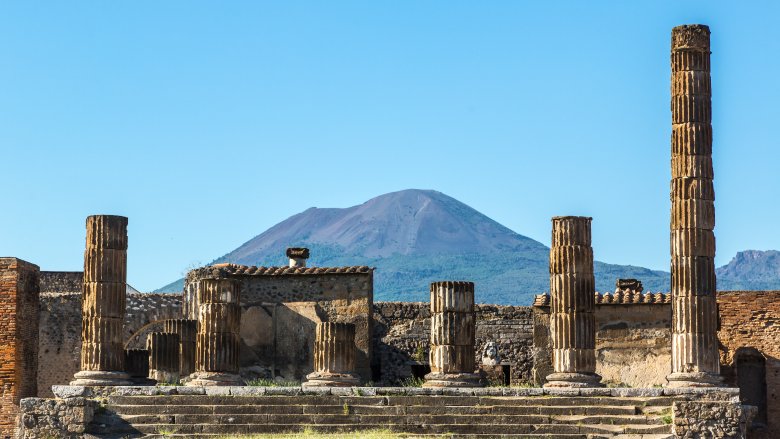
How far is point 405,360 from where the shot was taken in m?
37.9

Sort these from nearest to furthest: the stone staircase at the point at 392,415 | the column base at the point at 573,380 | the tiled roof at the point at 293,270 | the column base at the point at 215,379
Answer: the stone staircase at the point at 392,415 → the column base at the point at 573,380 → the column base at the point at 215,379 → the tiled roof at the point at 293,270

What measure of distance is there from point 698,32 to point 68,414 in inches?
509

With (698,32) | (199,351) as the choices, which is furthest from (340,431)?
(698,32)

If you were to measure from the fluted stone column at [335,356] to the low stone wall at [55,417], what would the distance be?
451 centimetres

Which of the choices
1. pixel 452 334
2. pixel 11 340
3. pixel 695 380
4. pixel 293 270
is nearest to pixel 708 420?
pixel 695 380

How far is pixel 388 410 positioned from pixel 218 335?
4.39m

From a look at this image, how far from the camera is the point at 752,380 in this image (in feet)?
119

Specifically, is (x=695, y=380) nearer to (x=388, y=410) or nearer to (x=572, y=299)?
(x=572, y=299)

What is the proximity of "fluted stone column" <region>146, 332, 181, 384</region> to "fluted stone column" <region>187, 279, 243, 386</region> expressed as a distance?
1.40 metres

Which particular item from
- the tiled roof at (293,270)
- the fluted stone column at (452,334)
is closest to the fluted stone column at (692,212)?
the fluted stone column at (452,334)

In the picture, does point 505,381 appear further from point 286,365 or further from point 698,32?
point 698,32

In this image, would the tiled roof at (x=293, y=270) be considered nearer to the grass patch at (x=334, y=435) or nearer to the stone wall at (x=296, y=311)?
the stone wall at (x=296, y=311)

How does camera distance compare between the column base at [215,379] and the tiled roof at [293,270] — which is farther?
the tiled roof at [293,270]

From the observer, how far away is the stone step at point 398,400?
91.8 feet
